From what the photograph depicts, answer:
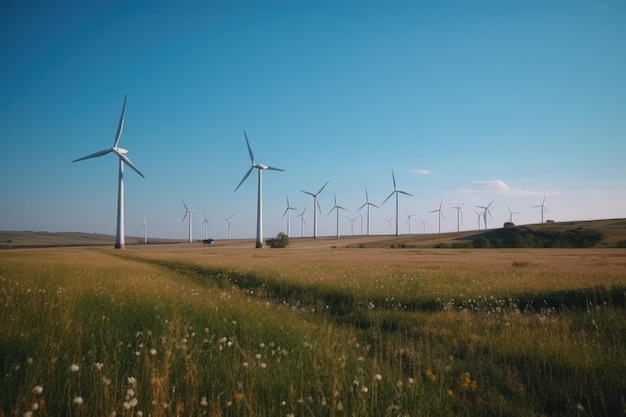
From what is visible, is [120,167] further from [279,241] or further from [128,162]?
[279,241]

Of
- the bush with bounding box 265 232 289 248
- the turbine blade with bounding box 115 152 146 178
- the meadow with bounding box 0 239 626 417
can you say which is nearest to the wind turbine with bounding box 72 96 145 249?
the turbine blade with bounding box 115 152 146 178

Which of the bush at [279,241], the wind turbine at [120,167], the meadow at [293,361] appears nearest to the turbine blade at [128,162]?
the wind turbine at [120,167]

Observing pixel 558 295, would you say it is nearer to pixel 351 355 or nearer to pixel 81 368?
pixel 351 355

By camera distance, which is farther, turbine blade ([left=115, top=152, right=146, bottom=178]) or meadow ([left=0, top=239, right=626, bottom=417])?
turbine blade ([left=115, top=152, right=146, bottom=178])

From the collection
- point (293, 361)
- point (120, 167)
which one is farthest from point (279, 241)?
point (293, 361)

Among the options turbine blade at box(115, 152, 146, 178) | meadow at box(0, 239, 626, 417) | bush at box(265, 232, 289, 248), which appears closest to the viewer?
meadow at box(0, 239, 626, 417)

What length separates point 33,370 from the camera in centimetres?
554

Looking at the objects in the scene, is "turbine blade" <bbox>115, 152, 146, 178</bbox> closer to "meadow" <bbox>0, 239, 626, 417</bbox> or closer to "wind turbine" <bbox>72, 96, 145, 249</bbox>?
"wind turbine" <bbox>72, 96, 145, 249</bbox>

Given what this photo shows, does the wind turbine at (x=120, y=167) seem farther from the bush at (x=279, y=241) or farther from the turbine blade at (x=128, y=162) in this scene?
the bush at (x=279, y=241)

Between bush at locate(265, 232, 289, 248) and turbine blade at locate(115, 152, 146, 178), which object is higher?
turbine blade at locate(115, 152, 146, 178)

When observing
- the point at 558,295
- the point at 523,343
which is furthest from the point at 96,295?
the point at 558,295

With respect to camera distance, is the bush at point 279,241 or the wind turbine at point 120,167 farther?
the bush at point 279,241

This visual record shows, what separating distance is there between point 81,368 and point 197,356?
5.41 feet

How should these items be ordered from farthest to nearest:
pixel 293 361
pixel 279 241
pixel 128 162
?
pixel 279 241 → pixel 128 162 → pixel 293 361
